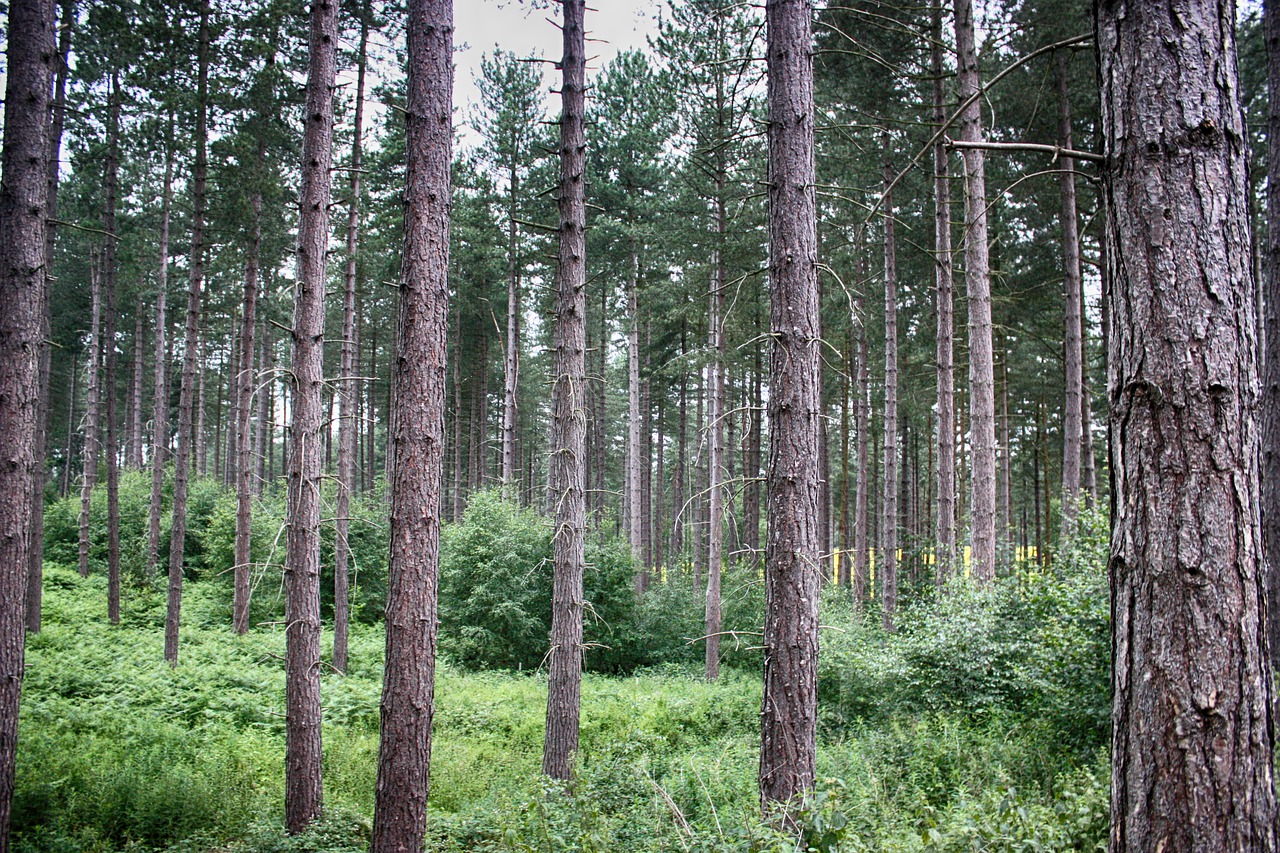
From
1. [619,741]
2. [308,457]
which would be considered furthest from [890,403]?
[308,457]

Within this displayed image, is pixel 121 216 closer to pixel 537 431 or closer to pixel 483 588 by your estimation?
pixel 483 588

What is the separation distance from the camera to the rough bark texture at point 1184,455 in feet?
7.09

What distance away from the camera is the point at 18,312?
18.1 ft

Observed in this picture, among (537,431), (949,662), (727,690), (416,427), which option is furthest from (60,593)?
(537,431)

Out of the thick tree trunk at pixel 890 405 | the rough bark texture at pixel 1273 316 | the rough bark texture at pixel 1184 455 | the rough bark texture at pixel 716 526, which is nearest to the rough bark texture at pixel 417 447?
the rough bark texture at pixel 1184 455

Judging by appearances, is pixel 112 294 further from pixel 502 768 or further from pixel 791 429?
pixel 791 429

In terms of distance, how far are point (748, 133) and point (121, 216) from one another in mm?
16853

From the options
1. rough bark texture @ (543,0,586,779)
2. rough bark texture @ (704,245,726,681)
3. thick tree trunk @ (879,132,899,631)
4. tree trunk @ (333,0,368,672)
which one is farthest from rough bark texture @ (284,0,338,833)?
thick tree trunk @ (879,132,899,631)

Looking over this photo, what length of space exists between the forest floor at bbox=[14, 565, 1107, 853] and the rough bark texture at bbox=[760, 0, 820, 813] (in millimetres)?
469

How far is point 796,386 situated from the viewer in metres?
4.86

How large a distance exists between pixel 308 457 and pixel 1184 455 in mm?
6449

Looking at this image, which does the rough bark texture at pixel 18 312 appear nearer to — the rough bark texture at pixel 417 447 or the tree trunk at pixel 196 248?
the rough bark texture at pixel 417 447

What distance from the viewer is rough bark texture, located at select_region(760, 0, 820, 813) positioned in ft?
15.2

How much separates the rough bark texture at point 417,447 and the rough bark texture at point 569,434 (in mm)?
2201
